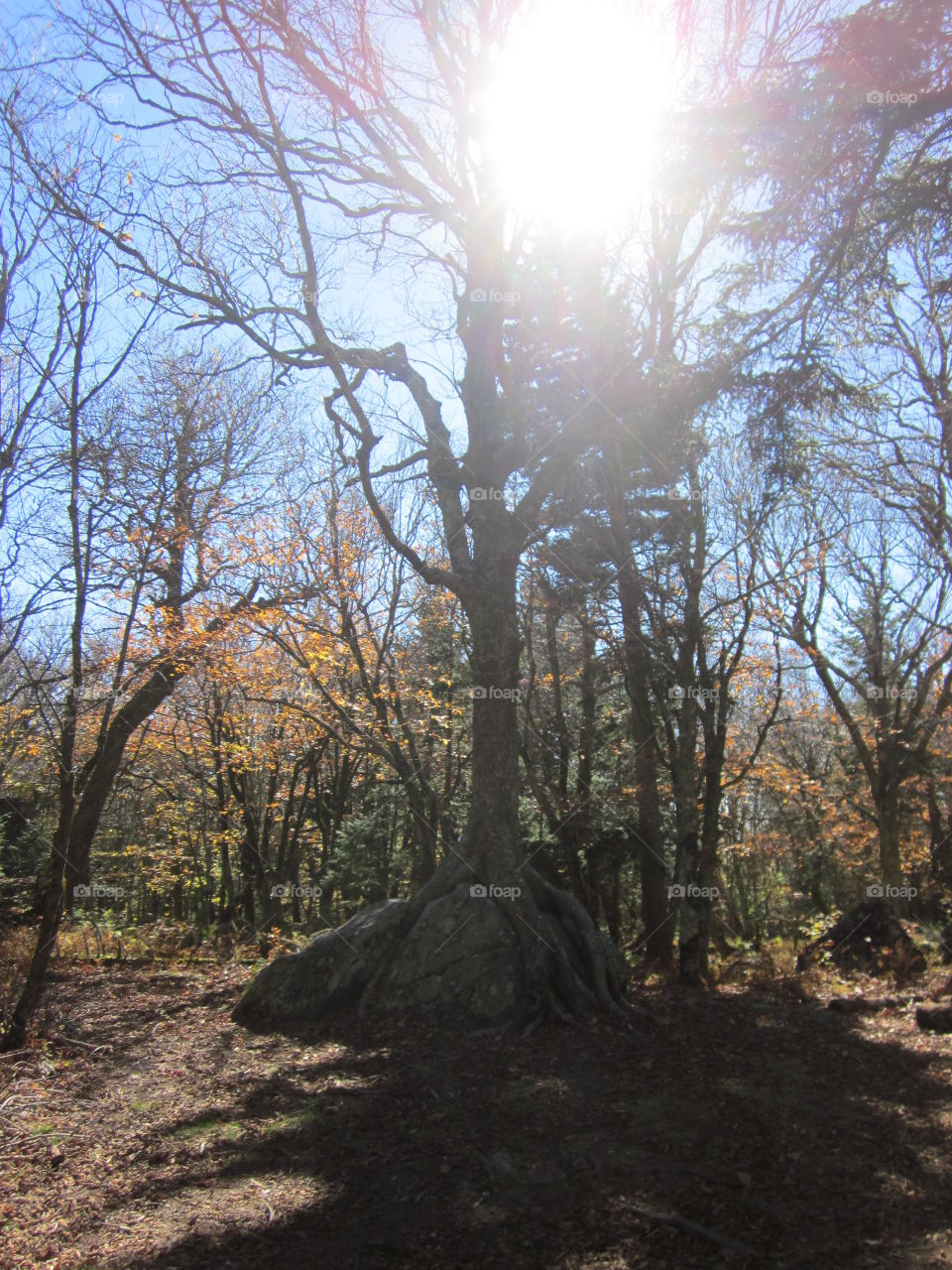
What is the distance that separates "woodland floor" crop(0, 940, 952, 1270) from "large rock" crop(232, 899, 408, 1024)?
1.36 ft

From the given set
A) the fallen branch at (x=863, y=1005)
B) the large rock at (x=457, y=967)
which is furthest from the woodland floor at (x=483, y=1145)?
the large rock at (x=457, y=967)

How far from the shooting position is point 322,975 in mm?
8102

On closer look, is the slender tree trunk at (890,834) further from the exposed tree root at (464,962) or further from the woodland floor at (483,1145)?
the exposed tree root at (464,962)

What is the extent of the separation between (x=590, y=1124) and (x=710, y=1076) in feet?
3.76

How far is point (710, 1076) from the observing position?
5.69 m

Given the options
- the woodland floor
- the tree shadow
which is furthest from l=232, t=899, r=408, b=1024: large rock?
the tree shadow

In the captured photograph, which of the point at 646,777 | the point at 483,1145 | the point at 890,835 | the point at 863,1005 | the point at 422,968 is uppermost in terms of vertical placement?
the point at 646,777

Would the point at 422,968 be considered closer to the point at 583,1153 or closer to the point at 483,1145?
the point at 483,1145

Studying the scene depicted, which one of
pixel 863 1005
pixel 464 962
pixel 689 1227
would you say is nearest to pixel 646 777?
pixel 863 1005

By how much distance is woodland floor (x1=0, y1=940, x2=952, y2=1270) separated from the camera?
12.2ft

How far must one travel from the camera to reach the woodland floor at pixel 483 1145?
12.2 feet

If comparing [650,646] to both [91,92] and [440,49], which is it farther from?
[91,92]

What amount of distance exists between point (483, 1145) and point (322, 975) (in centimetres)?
366

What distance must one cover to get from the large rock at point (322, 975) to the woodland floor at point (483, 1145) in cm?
42
